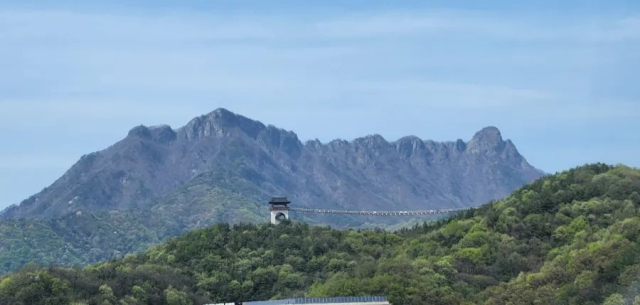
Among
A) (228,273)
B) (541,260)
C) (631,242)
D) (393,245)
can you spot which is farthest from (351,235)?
(631,242)

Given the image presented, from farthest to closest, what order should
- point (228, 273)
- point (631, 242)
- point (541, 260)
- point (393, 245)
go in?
point (393, 245)
point (228, 273)
point (541, 260)
point (631, 242)

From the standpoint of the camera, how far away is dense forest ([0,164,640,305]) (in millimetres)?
119312

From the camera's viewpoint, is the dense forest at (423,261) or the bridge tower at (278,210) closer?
the dense forest at (423,261)

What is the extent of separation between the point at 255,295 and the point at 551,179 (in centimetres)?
3451

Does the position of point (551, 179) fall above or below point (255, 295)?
above

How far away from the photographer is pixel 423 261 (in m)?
134

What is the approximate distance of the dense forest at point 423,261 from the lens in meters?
119

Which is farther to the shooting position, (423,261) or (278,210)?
(278,210)

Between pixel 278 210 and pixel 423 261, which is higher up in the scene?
pixel 278 210

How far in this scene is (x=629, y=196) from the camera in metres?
141

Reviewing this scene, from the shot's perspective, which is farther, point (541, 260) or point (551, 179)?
point (551, 179)

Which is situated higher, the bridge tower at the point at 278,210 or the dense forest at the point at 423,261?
the bridge tower at the point at 278,210

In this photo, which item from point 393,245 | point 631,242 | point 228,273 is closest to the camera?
point 631,242

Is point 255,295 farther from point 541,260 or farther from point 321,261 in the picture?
point 541,260
